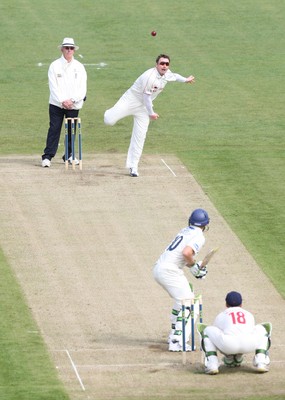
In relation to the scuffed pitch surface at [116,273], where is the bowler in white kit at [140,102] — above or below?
above

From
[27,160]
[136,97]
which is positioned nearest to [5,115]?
[27,160]

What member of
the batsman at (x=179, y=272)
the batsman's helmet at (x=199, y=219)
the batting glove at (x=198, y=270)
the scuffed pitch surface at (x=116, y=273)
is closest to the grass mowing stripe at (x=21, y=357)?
the scuffed pitch surface at (x=116, y=273)

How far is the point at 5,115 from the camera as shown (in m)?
31.9

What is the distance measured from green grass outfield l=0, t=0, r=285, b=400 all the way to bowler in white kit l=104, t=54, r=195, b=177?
4.33ft

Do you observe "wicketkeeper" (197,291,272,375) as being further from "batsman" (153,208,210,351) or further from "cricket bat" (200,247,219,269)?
"batsman" (153,208,210,351)

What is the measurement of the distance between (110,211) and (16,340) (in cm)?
599

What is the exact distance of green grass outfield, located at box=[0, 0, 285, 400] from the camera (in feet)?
84.0

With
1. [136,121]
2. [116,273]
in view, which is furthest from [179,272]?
[136,121]

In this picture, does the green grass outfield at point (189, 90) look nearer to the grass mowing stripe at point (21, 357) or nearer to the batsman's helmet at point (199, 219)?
the grass mowing stripe at point (21, 357)

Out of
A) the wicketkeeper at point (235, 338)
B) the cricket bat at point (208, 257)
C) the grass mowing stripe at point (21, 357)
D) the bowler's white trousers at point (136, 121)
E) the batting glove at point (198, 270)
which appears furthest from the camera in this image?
the bowler's white trousers at point (136, 121)

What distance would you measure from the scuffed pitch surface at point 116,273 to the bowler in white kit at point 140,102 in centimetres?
54

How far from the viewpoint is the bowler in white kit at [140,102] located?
26281mm

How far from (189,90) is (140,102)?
791 cm

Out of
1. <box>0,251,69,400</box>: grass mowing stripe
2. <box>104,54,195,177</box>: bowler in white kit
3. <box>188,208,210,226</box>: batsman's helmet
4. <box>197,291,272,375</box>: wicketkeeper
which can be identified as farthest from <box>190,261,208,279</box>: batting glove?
<box>104,54,195,177</box>: bowler in white kit
